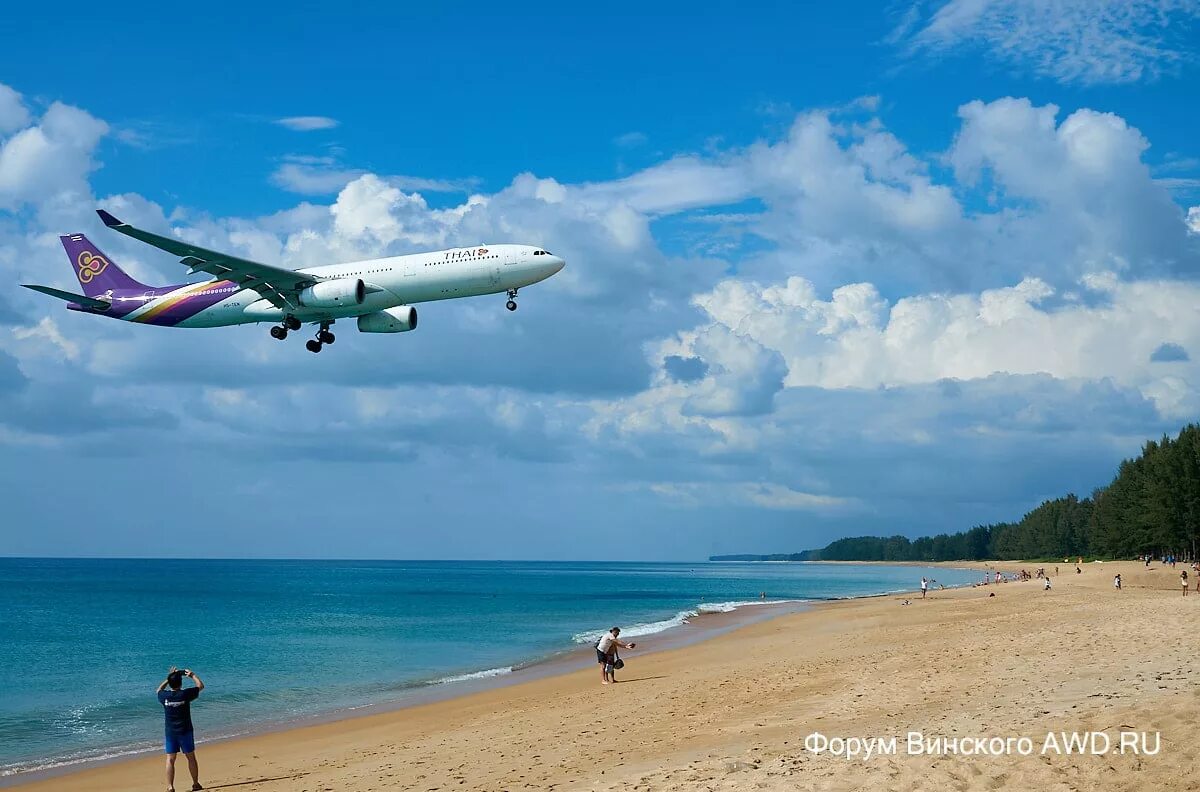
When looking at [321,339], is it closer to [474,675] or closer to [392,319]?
[392,319]

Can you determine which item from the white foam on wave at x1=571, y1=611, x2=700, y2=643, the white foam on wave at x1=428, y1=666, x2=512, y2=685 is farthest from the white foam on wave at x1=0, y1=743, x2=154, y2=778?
the white foam on wave at x1=571, y1=611, x2=700, y2=643

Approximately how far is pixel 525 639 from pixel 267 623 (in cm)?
2765

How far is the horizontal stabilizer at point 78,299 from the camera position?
121 ft

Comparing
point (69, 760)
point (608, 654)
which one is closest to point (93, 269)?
point (69, 760)

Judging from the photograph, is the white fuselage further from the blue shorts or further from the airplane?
the blue shorts

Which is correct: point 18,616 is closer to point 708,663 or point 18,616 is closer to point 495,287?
point 495,287

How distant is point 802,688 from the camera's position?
21.1 metres

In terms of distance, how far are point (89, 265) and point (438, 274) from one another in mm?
21100

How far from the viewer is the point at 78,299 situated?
135 ft

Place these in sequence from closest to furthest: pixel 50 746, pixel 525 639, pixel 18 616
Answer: pixel 50 746 → pixel 525 639 → pixel 18 616

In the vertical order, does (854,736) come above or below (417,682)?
above

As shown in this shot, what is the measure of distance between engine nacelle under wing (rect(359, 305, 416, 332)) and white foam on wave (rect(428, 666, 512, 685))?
14.1 m

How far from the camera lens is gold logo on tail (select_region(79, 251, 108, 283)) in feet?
150

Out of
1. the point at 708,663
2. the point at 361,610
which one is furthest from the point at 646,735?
the point at 361,610
